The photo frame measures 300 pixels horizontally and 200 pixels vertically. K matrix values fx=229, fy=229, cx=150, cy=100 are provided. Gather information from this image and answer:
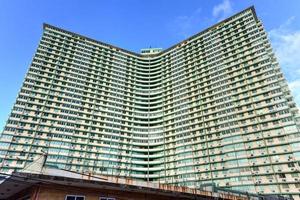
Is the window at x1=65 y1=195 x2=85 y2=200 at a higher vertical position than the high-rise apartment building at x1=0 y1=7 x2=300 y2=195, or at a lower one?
lower

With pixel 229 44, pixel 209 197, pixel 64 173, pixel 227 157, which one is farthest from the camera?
pixel 229 44

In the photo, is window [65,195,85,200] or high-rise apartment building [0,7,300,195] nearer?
→ window [65,195,85,200]

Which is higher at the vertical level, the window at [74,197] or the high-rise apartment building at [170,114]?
the high-rise apartment building at [170,114]

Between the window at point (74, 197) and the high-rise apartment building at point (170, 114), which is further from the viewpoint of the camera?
the high-rise apartment building at point (170, 114)

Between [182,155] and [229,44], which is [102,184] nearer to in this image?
[182,155]

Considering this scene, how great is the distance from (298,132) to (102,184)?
196ft

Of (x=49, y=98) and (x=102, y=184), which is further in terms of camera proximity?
(x=49, y=98)

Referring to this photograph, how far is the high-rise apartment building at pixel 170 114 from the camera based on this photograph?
208 feet

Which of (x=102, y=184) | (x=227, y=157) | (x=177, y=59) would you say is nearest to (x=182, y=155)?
(x=227, y=157)

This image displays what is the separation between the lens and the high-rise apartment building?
208 ft

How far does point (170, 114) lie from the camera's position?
90.5 meters

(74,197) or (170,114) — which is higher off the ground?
(170,114)

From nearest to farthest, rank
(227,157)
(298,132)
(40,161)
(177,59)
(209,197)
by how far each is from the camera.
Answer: (40,161)
(209,197)
(298,132)
(227,157)
(177,59)

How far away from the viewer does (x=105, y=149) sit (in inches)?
3098
